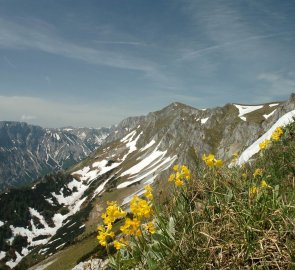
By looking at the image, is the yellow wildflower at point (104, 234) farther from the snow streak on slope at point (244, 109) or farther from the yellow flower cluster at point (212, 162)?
the snow streak on slope at point (244, 109)

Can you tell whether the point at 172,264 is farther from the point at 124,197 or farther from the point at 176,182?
the point at 124,197

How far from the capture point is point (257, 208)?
13.5ft

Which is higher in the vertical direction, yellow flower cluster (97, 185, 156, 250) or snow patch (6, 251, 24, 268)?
yellow flower cluster (97, 185, 156, 250)

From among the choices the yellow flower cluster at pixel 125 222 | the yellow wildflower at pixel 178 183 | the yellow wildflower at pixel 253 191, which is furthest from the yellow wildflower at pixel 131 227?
the yellow wildflower at pixel 253 191

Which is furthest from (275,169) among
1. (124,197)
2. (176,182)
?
(124,197)

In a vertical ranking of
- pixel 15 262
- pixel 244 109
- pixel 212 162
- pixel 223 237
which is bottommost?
pixel 15 262

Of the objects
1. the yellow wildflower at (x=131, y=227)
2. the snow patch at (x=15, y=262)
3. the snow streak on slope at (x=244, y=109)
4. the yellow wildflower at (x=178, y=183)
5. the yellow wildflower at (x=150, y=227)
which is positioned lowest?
the snow patch at (x=15, y=262)

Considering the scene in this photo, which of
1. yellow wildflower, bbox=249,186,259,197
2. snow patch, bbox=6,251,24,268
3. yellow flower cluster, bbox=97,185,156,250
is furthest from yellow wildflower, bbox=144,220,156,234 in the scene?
snow patch, bbox=6,251,24,268

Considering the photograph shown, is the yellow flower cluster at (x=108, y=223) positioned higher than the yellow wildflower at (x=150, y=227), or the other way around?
the yellow flower cluster at (x=108, y=223)

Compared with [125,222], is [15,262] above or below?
below

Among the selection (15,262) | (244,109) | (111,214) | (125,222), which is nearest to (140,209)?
(125,222)

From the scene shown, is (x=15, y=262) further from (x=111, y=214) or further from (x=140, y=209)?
(x=140, y=209)

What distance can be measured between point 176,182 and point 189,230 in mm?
1390

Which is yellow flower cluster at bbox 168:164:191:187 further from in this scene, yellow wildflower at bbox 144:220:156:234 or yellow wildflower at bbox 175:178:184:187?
yellow wildflower at bbox 144:220:156:234
